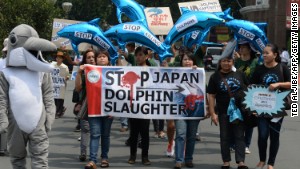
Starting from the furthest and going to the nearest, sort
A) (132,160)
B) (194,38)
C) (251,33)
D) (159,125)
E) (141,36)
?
(159,125)
(194,38)
(141,36)
(251,33)
(132,160)

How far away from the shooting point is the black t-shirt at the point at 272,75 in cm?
865

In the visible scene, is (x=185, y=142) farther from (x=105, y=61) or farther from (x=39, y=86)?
(x=39, y=86)

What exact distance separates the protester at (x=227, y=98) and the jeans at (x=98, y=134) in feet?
4.83

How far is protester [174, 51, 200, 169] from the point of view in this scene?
9117 millimetres

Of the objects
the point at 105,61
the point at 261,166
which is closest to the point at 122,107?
the point at 105,61

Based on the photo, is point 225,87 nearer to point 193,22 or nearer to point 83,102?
point 193,22

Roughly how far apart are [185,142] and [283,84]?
5.44 ft

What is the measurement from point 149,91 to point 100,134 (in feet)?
3.47

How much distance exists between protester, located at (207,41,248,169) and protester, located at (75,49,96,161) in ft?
5.84

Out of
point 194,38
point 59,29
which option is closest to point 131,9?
point 194,38

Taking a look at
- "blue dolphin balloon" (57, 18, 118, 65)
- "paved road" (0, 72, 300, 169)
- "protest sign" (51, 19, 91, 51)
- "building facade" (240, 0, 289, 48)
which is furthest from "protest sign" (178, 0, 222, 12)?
"building facade" (240, 0, 289, 48)

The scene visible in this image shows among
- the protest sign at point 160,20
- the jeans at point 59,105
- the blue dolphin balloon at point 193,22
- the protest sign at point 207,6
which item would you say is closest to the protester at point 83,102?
the blue dolphin balloon at point 193,22

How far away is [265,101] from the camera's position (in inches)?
344

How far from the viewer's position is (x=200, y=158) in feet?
33.2
